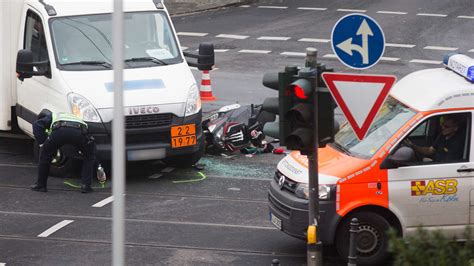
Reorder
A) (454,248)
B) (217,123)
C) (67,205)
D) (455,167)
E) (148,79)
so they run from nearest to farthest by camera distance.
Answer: (454,248), (455,167), (67,205), (148,79), (217,123)

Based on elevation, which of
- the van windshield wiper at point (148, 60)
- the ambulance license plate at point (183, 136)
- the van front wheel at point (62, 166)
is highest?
the van windshield wiper at point (148, 60)

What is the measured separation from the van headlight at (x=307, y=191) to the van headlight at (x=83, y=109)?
13.8 ft

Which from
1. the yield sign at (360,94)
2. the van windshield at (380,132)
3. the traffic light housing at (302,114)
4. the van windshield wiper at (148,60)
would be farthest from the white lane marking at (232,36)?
the traffic light housing at (302,114)

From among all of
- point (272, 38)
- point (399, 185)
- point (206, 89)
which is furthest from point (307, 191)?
point (272, 38)

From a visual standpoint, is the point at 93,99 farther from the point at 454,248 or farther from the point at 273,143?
the point at 454,248

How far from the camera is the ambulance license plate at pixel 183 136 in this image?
14.5 metres

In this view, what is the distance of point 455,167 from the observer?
34.8 ft

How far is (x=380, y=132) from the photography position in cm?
1102

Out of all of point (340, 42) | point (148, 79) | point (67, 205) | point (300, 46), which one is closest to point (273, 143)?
point (148, 79)

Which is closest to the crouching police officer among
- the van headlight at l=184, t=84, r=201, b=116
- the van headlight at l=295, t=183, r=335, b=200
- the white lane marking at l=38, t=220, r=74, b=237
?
the white lane marking at l=38, t=220, r=74, b=237

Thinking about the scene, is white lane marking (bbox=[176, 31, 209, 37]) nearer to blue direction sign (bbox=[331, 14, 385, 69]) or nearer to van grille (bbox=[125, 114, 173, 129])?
van grille (bbox=[125, 114, 173, 129])

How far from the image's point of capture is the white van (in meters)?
14.3

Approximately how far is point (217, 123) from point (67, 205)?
12.0 feet

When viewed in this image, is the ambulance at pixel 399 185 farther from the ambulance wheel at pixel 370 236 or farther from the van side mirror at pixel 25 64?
the van side mirror at pixel 25 64
